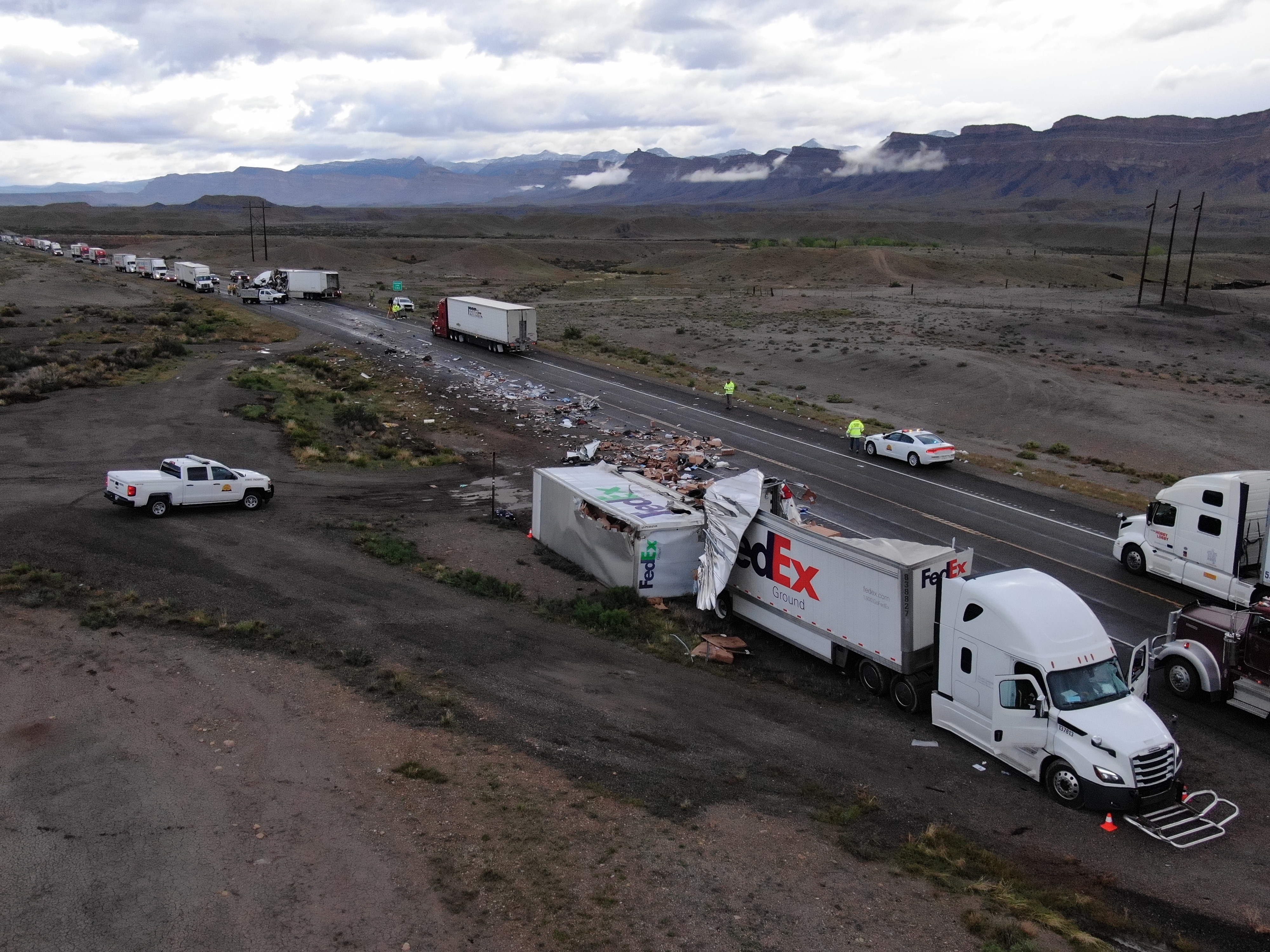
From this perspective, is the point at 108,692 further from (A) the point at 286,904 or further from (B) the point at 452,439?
(B) the point at 452,439

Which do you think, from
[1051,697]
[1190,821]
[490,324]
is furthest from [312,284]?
[1190,821]

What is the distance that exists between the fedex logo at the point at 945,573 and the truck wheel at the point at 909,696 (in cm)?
179

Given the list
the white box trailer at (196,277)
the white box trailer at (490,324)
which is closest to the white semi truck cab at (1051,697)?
the white box trailer at (490,324)

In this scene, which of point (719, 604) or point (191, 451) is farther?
point (191, 451)

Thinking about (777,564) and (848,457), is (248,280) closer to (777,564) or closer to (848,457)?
(848,457)

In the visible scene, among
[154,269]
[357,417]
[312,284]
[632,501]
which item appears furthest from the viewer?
[154,269]

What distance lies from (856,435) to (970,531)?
10.4m

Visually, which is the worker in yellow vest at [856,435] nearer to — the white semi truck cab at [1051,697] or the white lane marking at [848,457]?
the white lane marking at [848,457]

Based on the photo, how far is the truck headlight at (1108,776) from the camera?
1300 centimetres

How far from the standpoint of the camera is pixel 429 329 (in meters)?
72.8

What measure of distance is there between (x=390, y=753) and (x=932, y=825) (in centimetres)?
788

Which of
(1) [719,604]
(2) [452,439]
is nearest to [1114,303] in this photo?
(2) [452,439]

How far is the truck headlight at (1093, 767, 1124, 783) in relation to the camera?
13000mm

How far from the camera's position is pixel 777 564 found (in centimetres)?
1861
